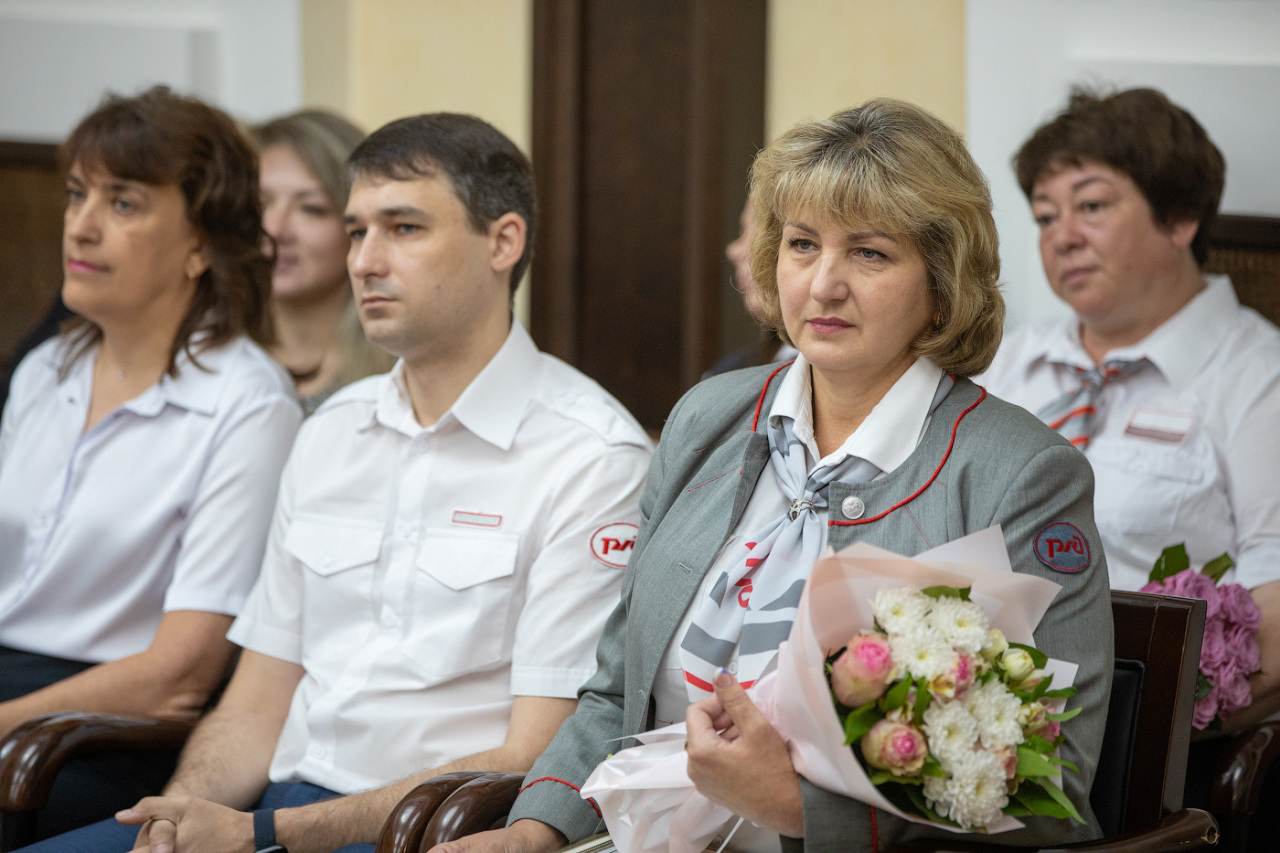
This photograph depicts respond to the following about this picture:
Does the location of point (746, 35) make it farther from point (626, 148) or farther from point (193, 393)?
point (193, 393)

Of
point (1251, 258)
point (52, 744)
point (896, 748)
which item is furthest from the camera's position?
point (1251, 258)

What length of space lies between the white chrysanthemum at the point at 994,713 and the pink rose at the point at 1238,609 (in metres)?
0.94

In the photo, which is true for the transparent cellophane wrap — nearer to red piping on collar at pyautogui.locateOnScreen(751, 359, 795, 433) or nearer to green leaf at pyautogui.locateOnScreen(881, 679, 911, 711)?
green leaf at pyautogui.locateOnScreen(881, 679, 911, 711)

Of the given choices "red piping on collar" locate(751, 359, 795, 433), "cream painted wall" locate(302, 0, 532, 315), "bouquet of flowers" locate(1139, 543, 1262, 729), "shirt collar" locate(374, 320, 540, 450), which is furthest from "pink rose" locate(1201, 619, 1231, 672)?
"cream painted wall" locate(302, 0, 532, 315)

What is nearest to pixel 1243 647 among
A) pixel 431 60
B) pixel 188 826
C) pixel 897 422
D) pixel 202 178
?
pixel 897 422

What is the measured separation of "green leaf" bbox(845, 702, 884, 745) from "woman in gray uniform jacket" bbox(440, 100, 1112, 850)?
13cm

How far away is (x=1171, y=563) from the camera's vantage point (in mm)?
2158

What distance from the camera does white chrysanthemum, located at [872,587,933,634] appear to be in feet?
4.38

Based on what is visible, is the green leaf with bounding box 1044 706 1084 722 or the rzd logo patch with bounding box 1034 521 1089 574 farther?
the rzd logo patch with bounding box 1034 521 1089 574

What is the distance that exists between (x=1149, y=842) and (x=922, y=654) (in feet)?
1.54

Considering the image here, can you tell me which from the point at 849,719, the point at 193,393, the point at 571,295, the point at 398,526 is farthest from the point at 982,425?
the point at 571,295

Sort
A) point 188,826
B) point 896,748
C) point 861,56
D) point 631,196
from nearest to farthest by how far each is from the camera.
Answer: point 896,748 → point 188,826 → point 861,56 → point 631,196

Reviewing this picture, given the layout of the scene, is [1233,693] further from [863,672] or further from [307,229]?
[307,229]

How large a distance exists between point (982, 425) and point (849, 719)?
0.51 metres
